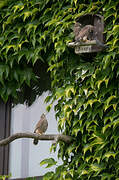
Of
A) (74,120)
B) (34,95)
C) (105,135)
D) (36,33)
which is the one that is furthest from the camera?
(34,95)

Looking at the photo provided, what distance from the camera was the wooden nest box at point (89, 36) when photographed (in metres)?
3.32

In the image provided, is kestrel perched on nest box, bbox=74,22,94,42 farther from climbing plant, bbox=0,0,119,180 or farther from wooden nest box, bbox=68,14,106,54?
climbing plant, bbox=0,0,119,180

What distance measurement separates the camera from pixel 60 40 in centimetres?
368

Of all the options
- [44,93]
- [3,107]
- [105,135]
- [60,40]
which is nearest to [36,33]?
[60,40]

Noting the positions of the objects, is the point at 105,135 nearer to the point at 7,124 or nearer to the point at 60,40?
the point at 60,40

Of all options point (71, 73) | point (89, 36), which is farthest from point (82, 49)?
point (71, 73)

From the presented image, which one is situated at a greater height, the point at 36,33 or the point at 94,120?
the point at 36,33

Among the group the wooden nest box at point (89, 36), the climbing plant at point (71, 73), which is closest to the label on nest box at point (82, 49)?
the wooden nest box at point (89, 36)

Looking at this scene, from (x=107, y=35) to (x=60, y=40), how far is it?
465mm

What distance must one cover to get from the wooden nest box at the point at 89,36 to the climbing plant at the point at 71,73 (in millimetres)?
67

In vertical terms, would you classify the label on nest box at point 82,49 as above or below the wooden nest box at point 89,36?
below

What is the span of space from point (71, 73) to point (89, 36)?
404 mm

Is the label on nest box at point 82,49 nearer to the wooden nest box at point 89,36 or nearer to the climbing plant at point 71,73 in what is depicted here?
the wooden nest box at point 89,36

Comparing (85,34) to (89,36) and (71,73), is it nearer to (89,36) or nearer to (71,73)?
(89,36)
